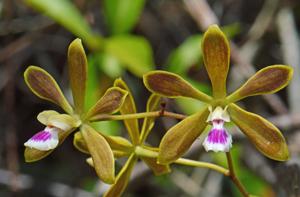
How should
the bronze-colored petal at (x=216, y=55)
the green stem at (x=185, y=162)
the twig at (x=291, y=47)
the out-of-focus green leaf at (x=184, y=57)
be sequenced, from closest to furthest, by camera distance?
1. the bronze-colored petal at (x=216, y=55)
2. the green stem at (x=185, y=162)
3. the out-of-focus green leaf at (x=184, y=57)
4. the twig at (x=291, y=47)

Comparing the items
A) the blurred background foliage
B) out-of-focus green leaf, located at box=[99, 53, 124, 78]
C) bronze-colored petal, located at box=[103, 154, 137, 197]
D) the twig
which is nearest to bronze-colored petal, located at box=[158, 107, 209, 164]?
bronze-colored petal, located at box=[103, 154, 137, 197]

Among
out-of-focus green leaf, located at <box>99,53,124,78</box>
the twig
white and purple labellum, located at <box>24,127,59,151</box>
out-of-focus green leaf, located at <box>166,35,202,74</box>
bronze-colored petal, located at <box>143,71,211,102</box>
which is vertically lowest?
the twig

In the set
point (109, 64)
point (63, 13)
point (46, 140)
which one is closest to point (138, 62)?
point (109, 64)

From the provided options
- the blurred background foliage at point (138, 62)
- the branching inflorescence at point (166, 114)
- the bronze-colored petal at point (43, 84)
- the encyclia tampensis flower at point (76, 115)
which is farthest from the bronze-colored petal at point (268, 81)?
the blurred background foliage at point (138, 62)

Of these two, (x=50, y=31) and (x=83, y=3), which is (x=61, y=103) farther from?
(x=50, y=31)

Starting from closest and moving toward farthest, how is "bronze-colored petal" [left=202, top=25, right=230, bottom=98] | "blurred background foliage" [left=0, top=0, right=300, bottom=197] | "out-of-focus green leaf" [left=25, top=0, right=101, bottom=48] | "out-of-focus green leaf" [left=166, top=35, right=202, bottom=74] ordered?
"bronze-colored petal" [left=202, top=25, right=230, bottom=98] < "out-of-focus green leaf" [left=25, top=0, right=101, bottom=48] < "blurred background foliage" [left=0, top=0, right=300, bottom=197] < "out-of-focus green leaf" [left=166, top=35, right=202, bottom=74]

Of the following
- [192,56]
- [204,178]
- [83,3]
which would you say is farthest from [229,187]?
[83,3]

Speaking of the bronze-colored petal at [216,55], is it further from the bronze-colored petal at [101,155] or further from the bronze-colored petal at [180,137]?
the bronze-colored petal at [101,155]

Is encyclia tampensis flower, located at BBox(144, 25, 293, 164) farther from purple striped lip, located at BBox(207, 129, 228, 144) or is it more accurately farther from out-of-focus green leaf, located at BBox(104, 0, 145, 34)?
out-of-focus green leaf, located at BBox(104, 0, 145, 34)
